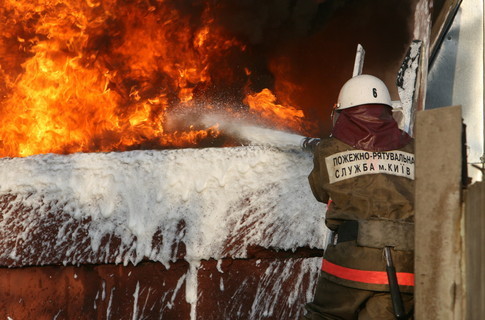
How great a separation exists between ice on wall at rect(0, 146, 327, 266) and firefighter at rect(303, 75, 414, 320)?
56 cm

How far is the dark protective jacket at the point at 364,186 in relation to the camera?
Result: 3422mm

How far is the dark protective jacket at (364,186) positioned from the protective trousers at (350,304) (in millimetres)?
53

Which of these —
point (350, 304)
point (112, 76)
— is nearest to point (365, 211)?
point (350, 304)

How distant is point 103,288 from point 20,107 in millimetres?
2925

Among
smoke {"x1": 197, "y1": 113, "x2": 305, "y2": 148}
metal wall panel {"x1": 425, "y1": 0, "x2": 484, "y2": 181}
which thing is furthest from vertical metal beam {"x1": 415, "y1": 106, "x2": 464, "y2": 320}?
metal wall panel {"x1": 425, "y1": 0, "x2": 484, "y2": 181}

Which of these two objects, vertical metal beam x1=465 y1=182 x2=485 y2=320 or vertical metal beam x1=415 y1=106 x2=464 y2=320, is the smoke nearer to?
vertical metal beam x1=415 y1=106 x2=464 y2=320

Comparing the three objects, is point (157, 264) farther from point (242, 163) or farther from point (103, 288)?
point (242, 163)

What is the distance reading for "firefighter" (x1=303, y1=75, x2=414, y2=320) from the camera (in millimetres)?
Answer: 3400

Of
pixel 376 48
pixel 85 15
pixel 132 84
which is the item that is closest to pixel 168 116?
pixel 132 84

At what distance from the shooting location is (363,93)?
156 inches

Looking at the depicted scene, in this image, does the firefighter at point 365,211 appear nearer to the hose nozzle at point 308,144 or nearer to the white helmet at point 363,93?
the white helmet at point 363,93

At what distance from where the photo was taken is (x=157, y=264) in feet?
14.1

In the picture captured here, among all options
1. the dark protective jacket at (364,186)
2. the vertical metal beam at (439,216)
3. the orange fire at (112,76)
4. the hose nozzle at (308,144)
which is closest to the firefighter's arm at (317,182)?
the dark protective jacket at (364,186)

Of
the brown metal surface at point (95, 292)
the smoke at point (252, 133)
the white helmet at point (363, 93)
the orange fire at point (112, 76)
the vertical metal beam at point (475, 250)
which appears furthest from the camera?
the orange fire at point (112, 76)
